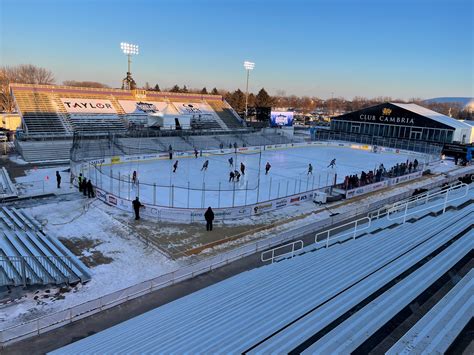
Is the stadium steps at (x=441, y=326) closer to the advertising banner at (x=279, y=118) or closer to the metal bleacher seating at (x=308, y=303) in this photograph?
the metal bleacher seating at (x=308, y=303)

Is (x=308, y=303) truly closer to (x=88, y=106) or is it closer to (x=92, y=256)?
(x=92, y=256)

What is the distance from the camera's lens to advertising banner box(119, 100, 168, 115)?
55.4 metres

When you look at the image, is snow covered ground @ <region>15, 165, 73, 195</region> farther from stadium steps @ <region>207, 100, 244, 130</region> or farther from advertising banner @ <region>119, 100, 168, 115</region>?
stadium steps @ <region>207, 100, 244, 130</region>

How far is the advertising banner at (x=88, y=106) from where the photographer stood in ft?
165

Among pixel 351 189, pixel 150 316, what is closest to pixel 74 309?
pixel 150 316

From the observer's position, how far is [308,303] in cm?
648

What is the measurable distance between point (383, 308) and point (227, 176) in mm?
23910

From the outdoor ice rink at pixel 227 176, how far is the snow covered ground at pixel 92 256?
2.82 m

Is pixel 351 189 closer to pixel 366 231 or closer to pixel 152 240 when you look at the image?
pixel 366 231

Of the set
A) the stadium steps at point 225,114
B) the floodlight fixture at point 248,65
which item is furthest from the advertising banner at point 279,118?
the floodlight fixture at point 248,65

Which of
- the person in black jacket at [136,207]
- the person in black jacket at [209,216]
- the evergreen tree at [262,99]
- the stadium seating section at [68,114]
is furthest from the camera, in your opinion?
the evergreen tree at [262,99]

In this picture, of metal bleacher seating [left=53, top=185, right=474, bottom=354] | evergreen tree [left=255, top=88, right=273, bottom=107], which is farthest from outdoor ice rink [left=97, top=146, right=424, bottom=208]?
evergreen tree [left=255, top=88, right=273, bottom=107]

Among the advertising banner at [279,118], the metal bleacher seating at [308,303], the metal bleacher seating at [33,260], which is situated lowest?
the metal bleacher seating at [33,260]

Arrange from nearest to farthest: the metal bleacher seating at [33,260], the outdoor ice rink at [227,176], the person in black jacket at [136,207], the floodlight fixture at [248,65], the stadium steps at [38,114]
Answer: the metal bleacher seating at [33,260] < the person in black jacket at [136,207] < the outdoor ice rink at [227,176] < the stadium steps at [38,114] < the floodlight fixture at [248,65]
